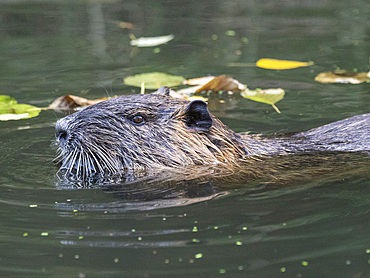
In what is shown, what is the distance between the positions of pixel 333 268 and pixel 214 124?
1756 millimetres

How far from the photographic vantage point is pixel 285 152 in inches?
181

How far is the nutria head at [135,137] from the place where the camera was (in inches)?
167

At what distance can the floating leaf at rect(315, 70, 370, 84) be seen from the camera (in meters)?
6.81

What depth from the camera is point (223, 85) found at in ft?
21.6

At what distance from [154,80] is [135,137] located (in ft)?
8.75

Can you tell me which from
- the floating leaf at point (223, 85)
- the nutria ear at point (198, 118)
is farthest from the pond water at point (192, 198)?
the nutria ear at point (198, 118)

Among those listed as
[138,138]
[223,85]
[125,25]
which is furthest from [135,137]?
[125,25]

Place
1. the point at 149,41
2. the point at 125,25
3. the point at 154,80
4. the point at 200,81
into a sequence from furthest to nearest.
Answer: the point at 125,25, the point at 149,41, the point at 154,80, the point at 200,81

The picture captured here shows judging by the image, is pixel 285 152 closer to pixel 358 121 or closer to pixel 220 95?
pixel 358 121

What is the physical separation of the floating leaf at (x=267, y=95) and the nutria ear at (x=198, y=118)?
5.92 ft

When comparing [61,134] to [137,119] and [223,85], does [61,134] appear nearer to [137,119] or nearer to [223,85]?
[137,119]

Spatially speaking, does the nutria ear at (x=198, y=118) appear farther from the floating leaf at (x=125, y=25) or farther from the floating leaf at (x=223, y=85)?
the floating leaf at (x=125, y=25)

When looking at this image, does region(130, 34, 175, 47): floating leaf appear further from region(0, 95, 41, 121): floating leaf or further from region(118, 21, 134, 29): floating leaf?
region(0, 95, 41, 121): floating leaf

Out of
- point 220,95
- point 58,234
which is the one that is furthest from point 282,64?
point 58,234
